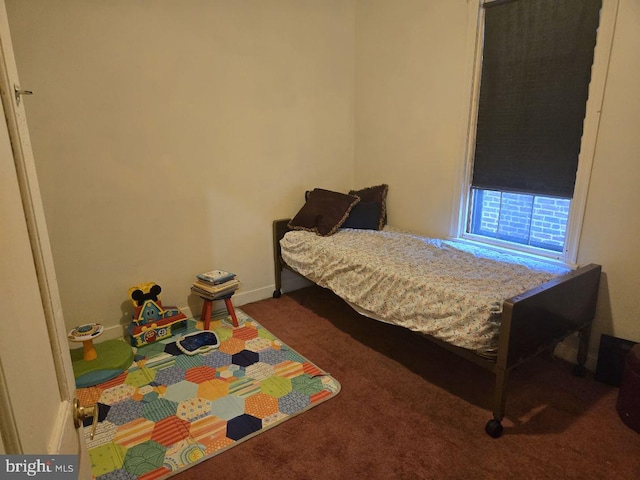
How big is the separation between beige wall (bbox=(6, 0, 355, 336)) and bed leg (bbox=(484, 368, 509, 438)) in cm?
212

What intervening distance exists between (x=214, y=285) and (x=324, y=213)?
1.02 metres

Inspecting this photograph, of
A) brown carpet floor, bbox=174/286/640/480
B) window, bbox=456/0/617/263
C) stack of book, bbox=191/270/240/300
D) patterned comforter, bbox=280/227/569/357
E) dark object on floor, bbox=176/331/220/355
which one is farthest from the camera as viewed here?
stack of book, bbox=191/270/240/300

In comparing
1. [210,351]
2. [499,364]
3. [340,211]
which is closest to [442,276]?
[499,364]

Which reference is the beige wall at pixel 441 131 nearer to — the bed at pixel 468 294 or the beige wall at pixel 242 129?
the beige wall at pixel 242 129

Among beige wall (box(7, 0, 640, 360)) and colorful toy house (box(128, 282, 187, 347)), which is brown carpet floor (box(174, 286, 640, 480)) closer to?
beige wall (box(7, 0, 640, 360))

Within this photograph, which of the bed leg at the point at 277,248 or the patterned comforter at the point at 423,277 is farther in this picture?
the bed leg at the point at 277,248

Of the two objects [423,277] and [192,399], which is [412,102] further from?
[192,399]

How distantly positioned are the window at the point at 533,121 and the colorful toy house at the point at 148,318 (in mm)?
2317

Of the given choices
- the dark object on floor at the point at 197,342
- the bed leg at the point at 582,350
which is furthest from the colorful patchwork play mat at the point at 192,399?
the bed leg at the point at 582,350

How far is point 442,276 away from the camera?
221cm

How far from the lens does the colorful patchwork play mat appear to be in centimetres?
178

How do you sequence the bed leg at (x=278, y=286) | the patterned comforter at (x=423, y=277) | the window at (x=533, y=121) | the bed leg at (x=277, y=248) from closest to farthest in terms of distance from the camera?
the patterned comforter at (x=423, y=277)
the window at (x=533, y=121)
the bed leg at (x=277, y=248)
the bed leg at (x=278, y=286)

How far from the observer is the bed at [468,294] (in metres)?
1.84

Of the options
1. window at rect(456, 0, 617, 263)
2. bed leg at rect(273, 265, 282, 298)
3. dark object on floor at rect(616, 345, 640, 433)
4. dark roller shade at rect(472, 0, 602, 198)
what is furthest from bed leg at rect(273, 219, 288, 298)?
dark object on floor at rect(616, 345, 640, 433)
